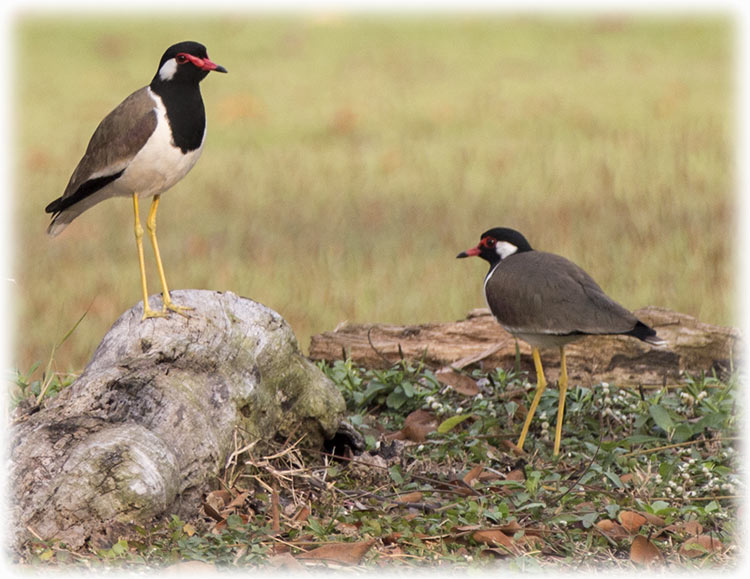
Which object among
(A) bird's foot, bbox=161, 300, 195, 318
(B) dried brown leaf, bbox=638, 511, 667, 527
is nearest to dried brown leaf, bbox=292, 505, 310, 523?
(A) bird's foot, bbox=161, 300, 195, 318

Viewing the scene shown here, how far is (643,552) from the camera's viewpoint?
431 centimetres

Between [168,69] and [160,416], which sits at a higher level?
[168,69]

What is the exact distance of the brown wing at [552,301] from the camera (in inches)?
205

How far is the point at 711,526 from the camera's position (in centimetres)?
474

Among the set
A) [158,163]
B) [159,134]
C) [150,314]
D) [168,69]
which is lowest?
[150,314]

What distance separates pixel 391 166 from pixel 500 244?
6054 mm

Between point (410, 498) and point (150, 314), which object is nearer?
point (410, 498)

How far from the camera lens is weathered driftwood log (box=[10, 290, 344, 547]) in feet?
13.6

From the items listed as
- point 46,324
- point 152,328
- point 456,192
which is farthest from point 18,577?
point 456,192

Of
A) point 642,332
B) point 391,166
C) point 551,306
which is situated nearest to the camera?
point 642,332

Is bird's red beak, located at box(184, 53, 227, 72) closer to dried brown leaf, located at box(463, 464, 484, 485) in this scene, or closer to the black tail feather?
dried brown leaf, located at box(463, 464, 484, 485)

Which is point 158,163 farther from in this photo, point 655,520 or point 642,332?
point 655,520

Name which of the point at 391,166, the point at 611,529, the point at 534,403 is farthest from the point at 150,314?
the point at 391,166

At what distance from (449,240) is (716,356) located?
3306 mm
